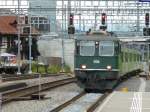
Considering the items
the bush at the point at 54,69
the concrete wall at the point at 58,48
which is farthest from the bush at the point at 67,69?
the concrete wall at the point at 58,48

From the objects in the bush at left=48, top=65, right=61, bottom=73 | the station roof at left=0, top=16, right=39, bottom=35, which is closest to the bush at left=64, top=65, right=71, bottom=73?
→ the bush at left=48, top=65, right=61, bottom=73

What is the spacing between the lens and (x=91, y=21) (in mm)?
92375

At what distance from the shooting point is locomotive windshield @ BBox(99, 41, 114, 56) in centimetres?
2839

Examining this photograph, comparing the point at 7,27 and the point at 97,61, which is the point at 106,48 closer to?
the point at 97,61

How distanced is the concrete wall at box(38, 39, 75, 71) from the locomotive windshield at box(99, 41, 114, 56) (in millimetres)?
48032

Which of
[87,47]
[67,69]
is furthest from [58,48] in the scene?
[87,47]

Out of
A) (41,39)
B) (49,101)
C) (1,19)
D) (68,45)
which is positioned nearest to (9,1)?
(1,19)

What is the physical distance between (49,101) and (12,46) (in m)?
69.2

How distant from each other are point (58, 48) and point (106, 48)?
181 ft

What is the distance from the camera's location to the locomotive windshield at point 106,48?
28.4 metres

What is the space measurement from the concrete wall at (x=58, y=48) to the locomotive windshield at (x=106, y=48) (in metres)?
48.0

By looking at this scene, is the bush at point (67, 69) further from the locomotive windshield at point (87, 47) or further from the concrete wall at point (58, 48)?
the locomotive windshield at point (87, 47)

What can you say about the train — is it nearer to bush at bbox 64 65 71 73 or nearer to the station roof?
bush at bbox 64 65 71 73

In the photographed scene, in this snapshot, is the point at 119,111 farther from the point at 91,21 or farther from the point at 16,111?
the point at 91,21
